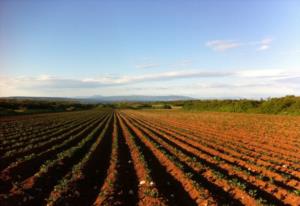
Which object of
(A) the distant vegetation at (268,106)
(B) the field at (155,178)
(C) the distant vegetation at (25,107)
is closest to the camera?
(B) the field at (155,178)

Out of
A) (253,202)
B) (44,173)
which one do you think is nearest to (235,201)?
(253,202)

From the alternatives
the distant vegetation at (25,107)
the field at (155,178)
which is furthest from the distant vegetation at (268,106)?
the distant vegetation at (25,107)

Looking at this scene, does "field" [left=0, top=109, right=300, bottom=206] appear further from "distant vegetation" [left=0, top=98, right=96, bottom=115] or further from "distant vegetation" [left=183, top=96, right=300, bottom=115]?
"distant vegetation" [left=0, top=98, right=96, bottom=115]

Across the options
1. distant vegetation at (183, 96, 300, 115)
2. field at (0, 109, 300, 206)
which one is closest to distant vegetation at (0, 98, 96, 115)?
field at (0, 109, 300, 206)

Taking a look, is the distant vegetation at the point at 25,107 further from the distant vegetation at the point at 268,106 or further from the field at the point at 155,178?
the distant vegetation at the point at 268,106

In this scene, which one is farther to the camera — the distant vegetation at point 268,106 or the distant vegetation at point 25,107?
the distant vegetation at point 25,107

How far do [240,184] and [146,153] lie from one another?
7.23 meters

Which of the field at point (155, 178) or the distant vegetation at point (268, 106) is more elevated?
the distant vegetation at point (268, 106)

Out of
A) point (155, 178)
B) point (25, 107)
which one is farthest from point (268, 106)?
point (25, 107)

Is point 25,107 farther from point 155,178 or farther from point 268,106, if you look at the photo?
point 155,178

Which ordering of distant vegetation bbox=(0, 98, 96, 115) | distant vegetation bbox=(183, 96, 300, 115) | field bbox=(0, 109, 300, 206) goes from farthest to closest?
distant vegetation bbox=(0, 98, 96, 115) < distant vegetation bbox=(183, 96, 300, 115) < field bbox=(0, 109, 300, 206)

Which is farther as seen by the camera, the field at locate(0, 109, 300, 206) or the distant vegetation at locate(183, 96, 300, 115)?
the distant vegetation at locate(183, 96, 300, 115)

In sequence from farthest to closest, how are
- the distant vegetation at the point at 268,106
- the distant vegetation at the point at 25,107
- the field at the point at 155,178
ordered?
the distant vegetation at the point at 25,107 → the distant vegetation at the point at 268,106 → the field at the point at 155,178

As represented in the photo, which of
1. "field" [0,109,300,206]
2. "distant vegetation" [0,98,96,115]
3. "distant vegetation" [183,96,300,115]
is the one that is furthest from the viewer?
"distant vegetation" [0,98,96,115]
